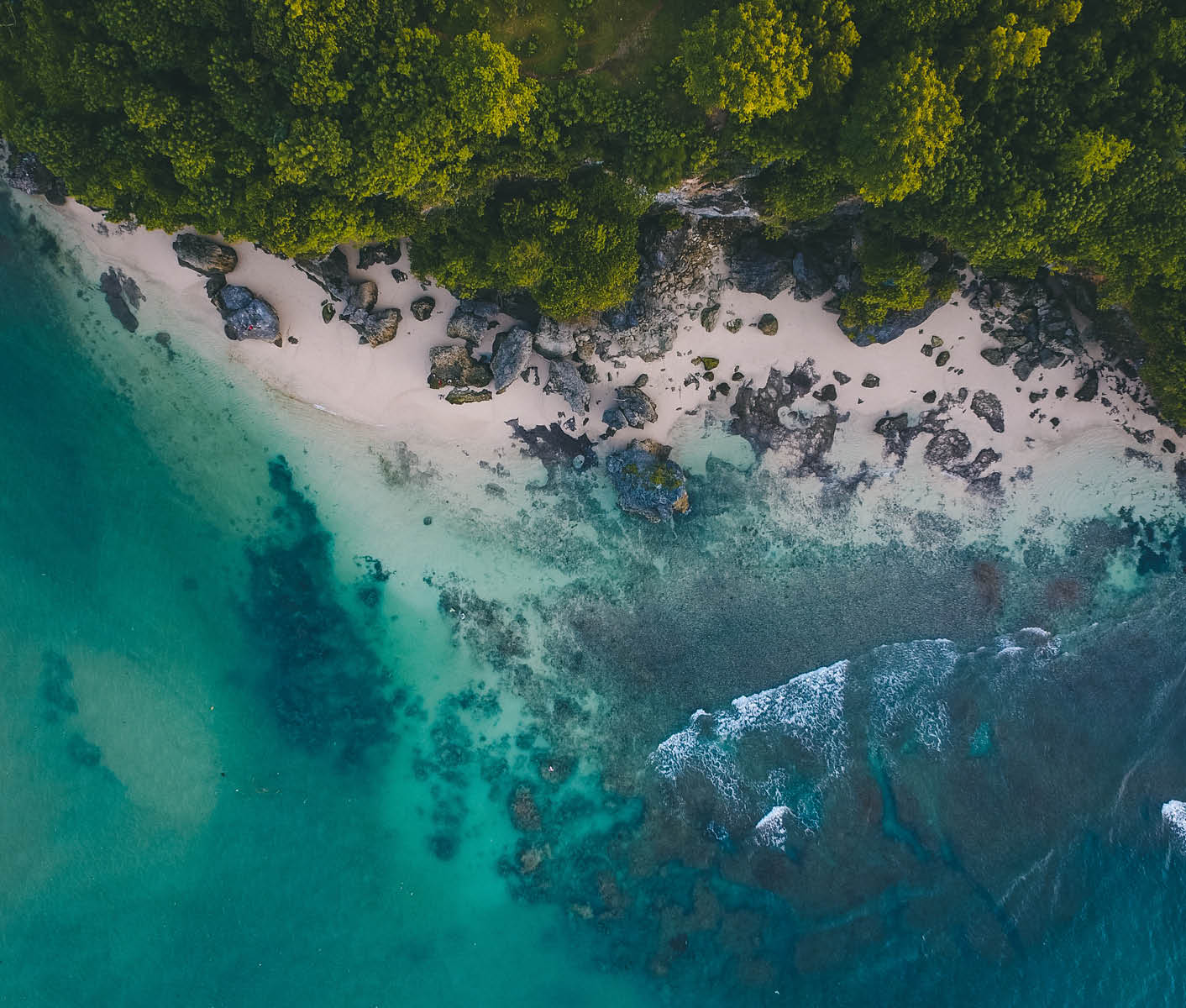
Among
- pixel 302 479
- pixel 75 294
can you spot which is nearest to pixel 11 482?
pixel 75 294

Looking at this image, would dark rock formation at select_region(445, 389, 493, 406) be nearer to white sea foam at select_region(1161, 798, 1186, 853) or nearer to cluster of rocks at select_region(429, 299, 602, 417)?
cluster of rocks at select_region(429, 299, 602, 417)

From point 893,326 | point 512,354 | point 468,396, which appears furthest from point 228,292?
point 893,326

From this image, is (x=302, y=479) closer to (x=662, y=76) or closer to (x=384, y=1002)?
(x=662, y=76)

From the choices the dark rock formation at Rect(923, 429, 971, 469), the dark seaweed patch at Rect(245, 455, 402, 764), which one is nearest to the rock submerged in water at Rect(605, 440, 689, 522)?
the dark rock formation at Rect(923, 429, 971, 469)

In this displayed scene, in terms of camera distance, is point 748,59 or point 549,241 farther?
point 549,241

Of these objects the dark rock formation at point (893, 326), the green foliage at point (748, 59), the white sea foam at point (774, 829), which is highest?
the dark rock formation at point (893, 326)

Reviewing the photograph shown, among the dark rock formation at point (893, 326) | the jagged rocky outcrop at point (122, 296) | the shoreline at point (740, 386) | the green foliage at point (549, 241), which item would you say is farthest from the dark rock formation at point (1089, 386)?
the jagged rocky outcrop at point (122, 296)

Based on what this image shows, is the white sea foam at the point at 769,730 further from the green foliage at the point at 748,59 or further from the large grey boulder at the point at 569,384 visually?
the green foliage at the point at 748,59

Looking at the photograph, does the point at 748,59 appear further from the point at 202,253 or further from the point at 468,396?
the point at 202,253
